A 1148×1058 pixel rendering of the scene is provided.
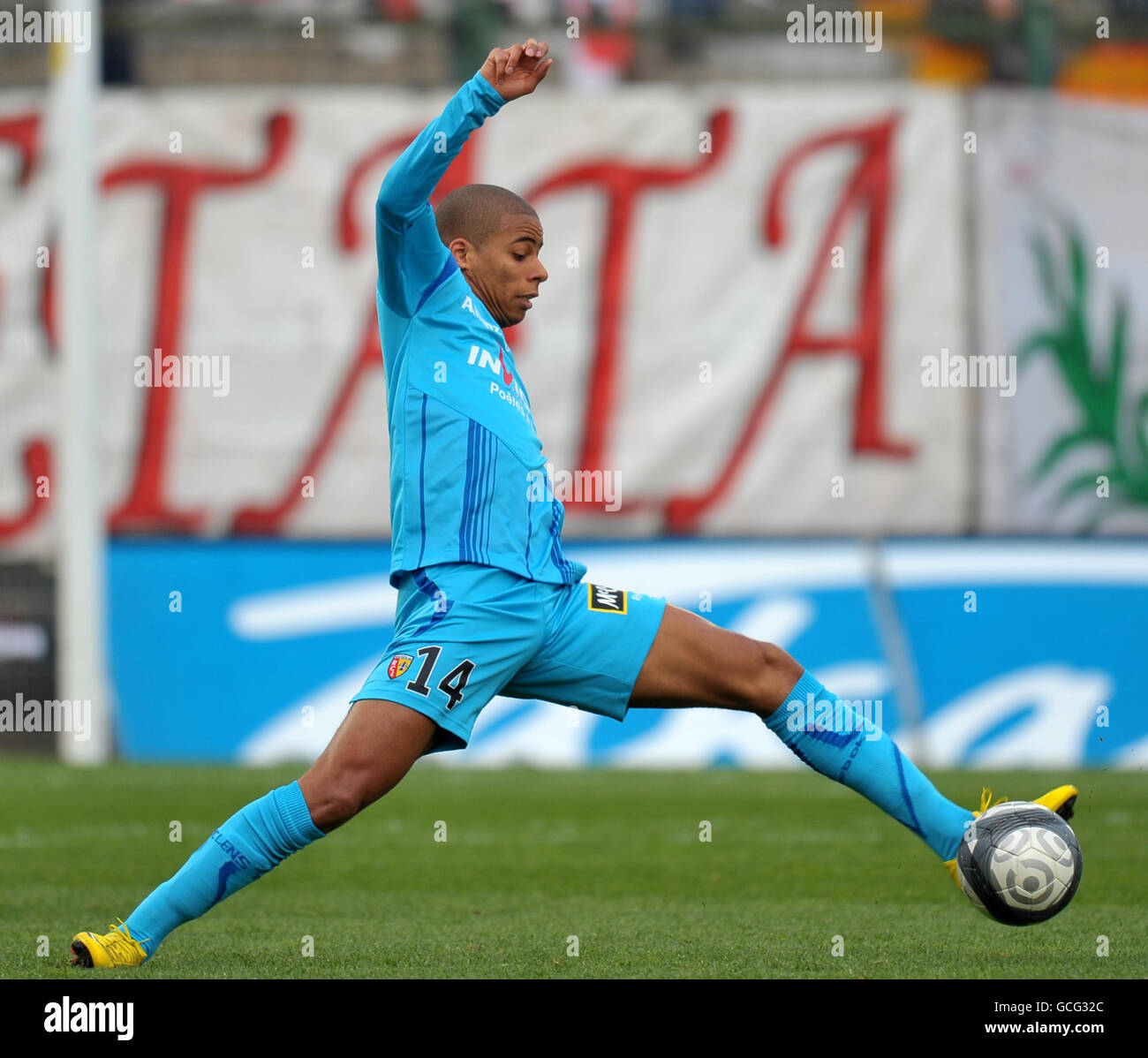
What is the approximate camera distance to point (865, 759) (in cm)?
488

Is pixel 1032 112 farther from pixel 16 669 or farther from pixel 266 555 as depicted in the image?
pixel 16 669

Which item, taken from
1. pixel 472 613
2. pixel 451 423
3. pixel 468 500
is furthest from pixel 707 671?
pixel 451 423

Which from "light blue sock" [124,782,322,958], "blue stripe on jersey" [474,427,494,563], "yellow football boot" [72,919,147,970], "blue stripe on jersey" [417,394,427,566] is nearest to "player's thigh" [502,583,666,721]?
"blue stripe on jersey" [474,427,494,563]

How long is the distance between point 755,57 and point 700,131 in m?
0.88

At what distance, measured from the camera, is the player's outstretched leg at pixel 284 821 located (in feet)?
14.7

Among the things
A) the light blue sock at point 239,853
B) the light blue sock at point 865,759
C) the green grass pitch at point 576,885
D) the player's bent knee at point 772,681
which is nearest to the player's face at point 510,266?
the player's bent knee at point 772,681

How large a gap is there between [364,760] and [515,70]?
1726 millimetres

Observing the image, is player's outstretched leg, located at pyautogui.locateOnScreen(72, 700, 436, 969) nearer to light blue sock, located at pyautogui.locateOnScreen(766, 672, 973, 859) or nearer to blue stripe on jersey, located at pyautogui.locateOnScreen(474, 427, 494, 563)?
blue stripe on jersey, located at pyautogui.locateOnScreen(474, 427, 494, 563)

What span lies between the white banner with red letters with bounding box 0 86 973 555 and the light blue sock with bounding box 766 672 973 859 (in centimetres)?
891

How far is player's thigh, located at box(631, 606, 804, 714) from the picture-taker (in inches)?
187

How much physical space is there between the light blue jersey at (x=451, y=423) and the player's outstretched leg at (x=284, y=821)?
0.44m

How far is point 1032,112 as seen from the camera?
46.1 ft

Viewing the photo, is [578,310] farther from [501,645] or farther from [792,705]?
[501,645]

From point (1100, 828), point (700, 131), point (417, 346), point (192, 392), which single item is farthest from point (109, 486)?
point (417, 346)
